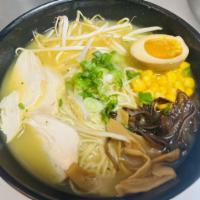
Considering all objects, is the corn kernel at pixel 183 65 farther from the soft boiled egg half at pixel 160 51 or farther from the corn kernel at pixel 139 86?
the corn kernel at pixel 139 86

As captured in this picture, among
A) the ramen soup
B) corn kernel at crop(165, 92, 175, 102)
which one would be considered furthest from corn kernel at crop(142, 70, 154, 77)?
corn kernel at crop(165, 92, 175, 102)

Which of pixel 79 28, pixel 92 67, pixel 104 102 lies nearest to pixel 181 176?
pixel 104 102

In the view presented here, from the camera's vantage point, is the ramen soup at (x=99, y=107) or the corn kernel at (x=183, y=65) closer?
the ramen soup at (x=99, y=107)

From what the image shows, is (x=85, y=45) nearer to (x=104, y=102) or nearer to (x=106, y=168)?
(x=104, y=102)

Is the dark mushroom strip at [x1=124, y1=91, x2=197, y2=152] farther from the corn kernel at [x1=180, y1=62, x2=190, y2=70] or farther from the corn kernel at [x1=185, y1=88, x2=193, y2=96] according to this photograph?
the corn kernel at [x1=180, y1=62, x2=190, y2=70]

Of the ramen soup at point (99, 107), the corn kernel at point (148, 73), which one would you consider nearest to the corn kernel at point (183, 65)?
the ramen soup at point (99, 107)

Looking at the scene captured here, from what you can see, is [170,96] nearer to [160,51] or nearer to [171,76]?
[171,76]

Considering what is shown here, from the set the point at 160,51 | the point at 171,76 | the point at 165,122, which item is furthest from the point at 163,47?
the point at 165,122

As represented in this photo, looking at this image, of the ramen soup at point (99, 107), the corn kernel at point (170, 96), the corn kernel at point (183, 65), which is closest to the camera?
the ramen soup at point (99, 107)
